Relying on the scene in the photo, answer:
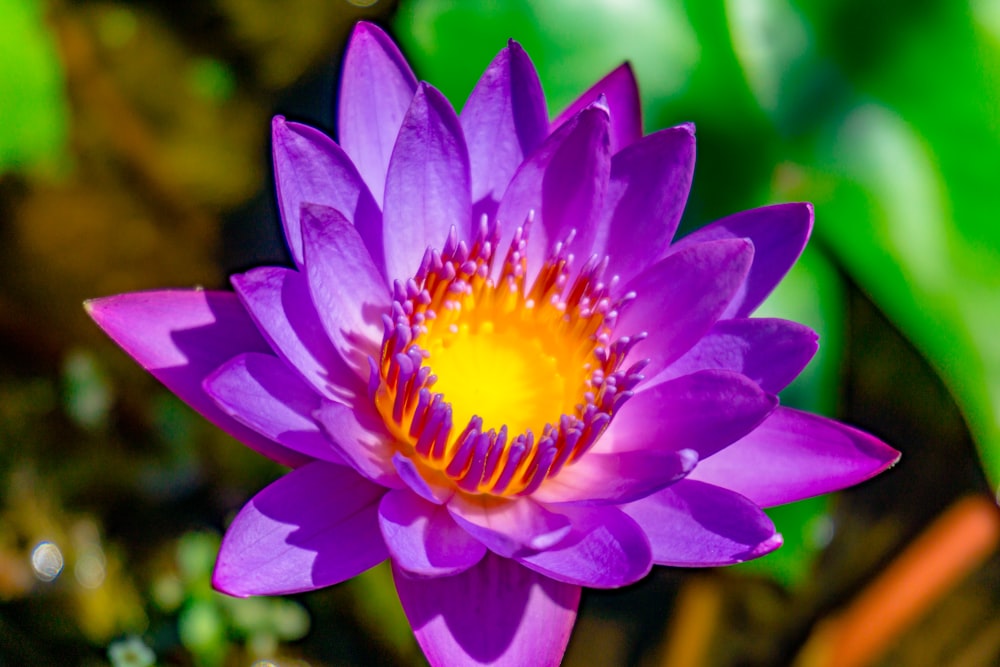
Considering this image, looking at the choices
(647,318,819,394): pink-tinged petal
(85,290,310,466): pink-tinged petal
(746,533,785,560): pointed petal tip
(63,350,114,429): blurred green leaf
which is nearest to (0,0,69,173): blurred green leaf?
(63,350,114,429): blurred green leaf

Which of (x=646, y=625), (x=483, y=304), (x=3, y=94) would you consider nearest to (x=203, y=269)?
(x=3, y=94)

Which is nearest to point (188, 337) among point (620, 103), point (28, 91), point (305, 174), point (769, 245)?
point (305, 174)

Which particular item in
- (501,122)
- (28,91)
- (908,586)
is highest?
A: (501,122)

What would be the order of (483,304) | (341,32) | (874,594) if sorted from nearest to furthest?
(483,304) → (874,594) → (341,32)

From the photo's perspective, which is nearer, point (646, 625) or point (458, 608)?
point (458, 608)

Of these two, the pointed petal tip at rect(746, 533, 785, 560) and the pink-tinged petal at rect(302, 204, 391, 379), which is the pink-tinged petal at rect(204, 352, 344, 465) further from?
the pointed petal tip at rect(746, 533, 785, 560)

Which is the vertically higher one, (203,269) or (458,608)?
(458,608)

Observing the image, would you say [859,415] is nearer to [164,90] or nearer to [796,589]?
[796,589]

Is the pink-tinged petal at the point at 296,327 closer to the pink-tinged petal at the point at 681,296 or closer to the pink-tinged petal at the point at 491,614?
the pink-tinged petal at the point at 491,614

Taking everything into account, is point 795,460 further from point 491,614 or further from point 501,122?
point 501,122
